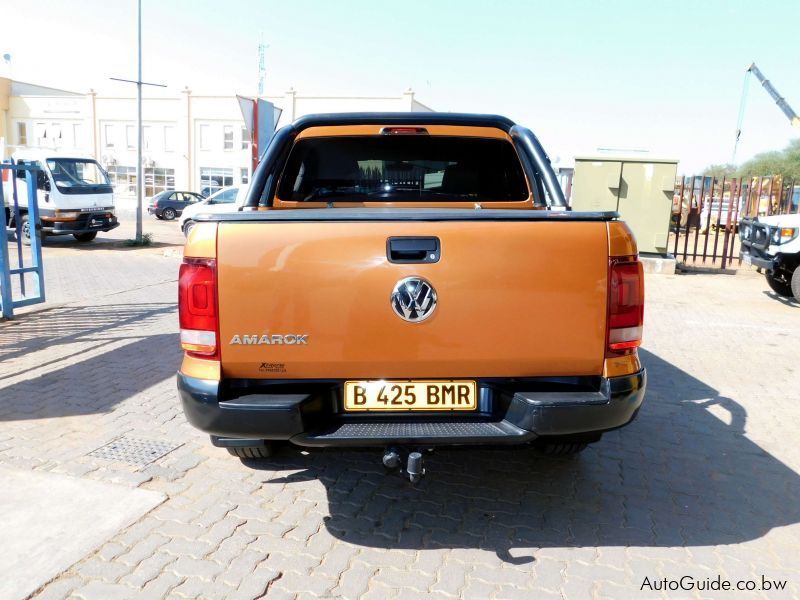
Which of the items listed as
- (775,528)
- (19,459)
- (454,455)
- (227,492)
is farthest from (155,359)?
(775,528)

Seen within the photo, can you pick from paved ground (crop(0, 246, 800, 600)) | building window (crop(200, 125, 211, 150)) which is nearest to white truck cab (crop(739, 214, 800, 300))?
paved ground (crop(0, 246, 800, 600))

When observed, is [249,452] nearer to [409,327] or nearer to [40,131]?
[409,327]

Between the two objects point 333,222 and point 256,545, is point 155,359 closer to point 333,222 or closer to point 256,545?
point 256,545

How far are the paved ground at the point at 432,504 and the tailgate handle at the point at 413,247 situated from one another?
4.54ft

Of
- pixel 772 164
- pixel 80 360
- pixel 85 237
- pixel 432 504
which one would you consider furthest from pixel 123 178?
pixel 772 164

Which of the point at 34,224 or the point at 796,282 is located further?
the point at 796,282

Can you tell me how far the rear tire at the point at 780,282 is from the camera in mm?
10609

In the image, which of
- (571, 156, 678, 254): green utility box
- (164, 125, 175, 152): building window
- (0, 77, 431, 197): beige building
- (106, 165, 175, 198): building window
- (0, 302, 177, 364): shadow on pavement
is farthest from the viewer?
(106, 165, 175, 198): building window

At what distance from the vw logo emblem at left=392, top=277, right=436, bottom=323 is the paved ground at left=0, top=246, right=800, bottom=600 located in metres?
1.15

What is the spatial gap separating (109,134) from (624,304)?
5570 centimetres

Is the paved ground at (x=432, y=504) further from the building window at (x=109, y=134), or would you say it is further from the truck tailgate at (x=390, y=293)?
the building window at (x=109, y=134)

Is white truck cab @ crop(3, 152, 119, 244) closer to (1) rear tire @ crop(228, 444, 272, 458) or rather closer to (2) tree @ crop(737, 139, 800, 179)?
(1) rear tire @ crop(228, 444, 272, 458)

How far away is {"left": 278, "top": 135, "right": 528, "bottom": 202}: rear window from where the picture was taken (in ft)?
14.3

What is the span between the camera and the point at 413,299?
8.74 ft
